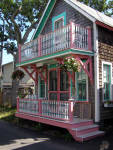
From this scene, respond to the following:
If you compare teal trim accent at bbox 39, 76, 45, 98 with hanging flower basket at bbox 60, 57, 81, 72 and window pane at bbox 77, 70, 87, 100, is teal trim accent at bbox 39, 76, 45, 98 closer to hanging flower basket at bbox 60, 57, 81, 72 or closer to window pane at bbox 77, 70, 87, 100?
window pane at bbox 77, 70, 87, 100

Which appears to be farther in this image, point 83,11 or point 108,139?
point 83,11

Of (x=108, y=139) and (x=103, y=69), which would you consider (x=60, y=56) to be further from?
(x=108, y=139)

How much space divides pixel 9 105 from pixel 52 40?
37.4 feet

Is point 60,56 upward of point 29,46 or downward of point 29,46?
downward

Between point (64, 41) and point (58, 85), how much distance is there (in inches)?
124

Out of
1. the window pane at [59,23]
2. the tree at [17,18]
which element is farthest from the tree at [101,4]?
the window pane at [59,23]

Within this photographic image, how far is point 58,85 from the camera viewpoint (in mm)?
11047

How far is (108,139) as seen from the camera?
7.67 m

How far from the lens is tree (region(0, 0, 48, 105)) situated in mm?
19344

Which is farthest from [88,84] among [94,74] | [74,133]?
[74,133]

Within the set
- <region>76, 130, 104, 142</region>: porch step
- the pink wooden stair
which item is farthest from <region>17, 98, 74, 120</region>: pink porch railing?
<region>76, 130, 104, 142</region>: porch step

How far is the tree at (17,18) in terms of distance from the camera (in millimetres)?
19344

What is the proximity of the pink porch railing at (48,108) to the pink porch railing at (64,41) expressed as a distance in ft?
7.92

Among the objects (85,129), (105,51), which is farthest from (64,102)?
(105,51)
